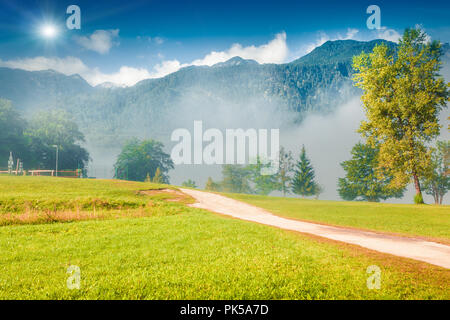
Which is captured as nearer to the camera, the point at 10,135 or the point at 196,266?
the point at 196,266

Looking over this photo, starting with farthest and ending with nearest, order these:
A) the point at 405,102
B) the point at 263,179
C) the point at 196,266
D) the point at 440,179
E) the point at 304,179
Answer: the point at 263,179 < the point at 304,179 < the point at 440,179 < the point at 405,102 < the point at 196,266

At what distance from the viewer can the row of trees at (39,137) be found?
6159 cm

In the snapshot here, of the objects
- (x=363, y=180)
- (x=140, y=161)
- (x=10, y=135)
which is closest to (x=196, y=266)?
(x=363, y=180)

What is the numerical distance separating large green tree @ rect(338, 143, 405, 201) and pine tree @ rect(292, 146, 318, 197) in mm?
7744

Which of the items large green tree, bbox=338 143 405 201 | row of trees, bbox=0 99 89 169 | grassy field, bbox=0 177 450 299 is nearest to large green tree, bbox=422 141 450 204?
large green tree, bbox=338 143 405 201

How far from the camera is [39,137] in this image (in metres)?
62.8

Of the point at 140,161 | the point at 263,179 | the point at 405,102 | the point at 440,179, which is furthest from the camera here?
the point at 140,161

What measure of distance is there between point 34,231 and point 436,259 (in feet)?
53.3

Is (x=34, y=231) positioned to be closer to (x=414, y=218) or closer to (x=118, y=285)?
(x=118, y=285)

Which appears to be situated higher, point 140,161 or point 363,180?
point 140,161

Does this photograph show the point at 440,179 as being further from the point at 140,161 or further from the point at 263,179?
the point at 140,161

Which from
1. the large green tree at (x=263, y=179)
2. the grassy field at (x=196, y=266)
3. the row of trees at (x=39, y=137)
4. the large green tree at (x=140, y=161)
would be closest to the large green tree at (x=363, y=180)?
the large green tree at (x=263, y=179)

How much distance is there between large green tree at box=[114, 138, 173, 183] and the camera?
8031 cm

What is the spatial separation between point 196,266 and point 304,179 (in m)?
58.1
